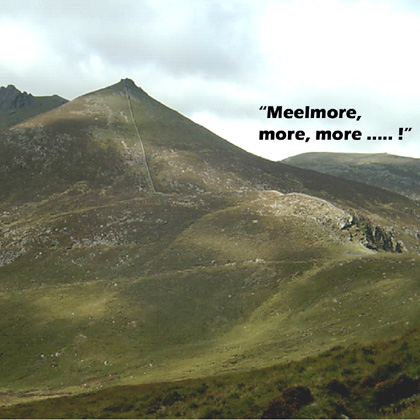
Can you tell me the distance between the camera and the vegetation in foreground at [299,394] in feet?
68.0

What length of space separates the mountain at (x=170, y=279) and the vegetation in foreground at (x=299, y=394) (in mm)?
654

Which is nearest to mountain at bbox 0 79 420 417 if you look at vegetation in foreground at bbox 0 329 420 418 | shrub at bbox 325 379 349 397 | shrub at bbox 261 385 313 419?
shrub at bbox 261 385 313 419

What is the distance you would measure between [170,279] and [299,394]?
49.9 metres

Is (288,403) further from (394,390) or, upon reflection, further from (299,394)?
(394,390)

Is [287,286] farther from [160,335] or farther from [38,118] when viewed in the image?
[38,118]

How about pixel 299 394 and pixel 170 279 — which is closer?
pixel 299 394

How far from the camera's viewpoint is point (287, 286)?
63.3 metres

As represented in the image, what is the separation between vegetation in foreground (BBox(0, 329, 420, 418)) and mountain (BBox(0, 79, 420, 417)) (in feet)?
2.14

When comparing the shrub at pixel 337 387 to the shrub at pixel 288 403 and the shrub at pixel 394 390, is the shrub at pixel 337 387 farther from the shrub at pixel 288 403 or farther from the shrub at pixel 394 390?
the shrub at pixel 394 390

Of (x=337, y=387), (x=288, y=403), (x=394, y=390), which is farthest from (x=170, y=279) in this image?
(x=394, y=390)

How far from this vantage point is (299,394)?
71.0ft

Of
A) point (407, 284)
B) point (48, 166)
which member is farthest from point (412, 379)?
point (48, 166)

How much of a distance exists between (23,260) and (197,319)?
44.5m

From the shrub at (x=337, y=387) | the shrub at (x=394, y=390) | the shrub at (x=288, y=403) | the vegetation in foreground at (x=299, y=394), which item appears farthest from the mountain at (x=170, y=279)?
the shrub at (x=337, y=387)
